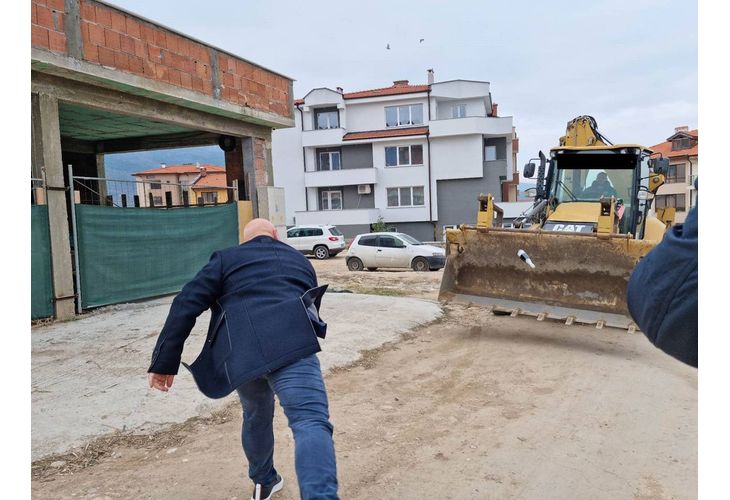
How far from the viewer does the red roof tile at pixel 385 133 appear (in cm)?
3406

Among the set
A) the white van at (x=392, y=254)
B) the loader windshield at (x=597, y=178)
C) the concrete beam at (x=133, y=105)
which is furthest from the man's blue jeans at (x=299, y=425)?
the white van at (x=392, y=254)

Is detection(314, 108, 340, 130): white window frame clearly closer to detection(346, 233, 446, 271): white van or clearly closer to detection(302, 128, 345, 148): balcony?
detection(302, 128, 345, 148): balcony

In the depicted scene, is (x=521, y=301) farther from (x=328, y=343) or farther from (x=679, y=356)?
(x=679, y=356)

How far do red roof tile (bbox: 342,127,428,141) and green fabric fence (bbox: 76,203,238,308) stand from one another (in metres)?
23.9

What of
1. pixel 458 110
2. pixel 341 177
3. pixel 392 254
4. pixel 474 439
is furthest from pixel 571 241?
pixel 458 110

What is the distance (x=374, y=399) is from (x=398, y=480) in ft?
5.49

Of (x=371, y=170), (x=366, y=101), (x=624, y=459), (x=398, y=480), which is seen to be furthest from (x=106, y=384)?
(x=366, y=101)

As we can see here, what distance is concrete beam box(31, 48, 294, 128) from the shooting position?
737 cm

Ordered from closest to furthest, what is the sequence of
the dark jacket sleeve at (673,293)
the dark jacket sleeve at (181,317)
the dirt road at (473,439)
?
the dark jacket sleeve at (673,293) < the dark jacket sleeve at (181,317) < the dirt road at (473,439)

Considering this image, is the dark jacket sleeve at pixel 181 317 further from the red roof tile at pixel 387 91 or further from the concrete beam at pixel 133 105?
the red roof tile at pixel 387 91

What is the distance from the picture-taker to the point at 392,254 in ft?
59.9

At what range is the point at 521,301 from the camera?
7.59 meters

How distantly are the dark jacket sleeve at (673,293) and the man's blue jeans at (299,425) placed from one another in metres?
1.65

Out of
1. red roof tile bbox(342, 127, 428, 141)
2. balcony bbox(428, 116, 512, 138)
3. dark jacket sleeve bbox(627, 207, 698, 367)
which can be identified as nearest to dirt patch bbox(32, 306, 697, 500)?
dark jacket sleeve bbox(627, 207, 698, 367)
